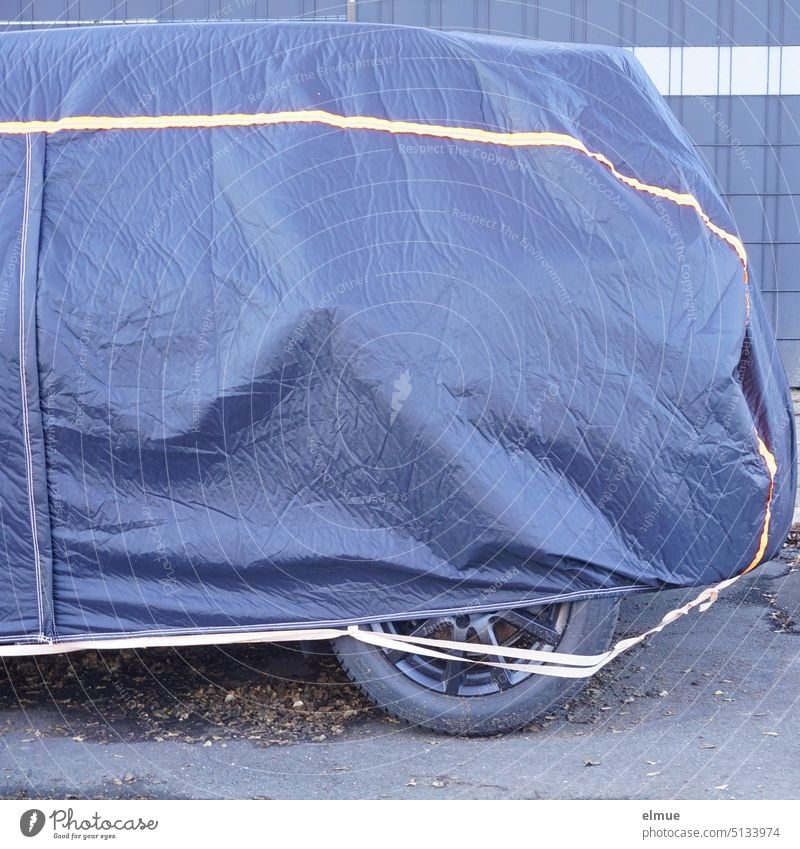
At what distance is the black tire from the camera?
3465 millimetres

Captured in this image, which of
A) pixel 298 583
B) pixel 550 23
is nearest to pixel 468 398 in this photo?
pixel 298 583

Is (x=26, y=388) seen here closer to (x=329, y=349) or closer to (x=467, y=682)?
(x=329, y=349)

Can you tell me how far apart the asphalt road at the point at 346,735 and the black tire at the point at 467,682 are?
0.32ft

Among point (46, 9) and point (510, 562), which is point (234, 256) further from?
point (46, 9)

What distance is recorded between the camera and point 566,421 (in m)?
3.24

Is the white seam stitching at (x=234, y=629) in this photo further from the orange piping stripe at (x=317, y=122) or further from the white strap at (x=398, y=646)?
the orange piping stripe at (x=317, y=122)

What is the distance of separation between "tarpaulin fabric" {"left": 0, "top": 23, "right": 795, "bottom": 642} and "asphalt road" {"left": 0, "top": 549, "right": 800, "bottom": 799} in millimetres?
485

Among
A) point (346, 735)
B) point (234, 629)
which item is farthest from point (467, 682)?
point (234, 629)

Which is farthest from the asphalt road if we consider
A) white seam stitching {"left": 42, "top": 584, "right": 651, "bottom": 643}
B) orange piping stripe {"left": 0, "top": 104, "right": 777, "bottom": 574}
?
orange piping stripe {"left": 0, "top": 104, "right": 777, "bottom": 574}

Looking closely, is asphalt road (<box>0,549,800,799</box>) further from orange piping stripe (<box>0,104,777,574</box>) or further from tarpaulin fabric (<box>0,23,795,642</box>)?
orange piping stripe (<box>0,104,777,574</box>)


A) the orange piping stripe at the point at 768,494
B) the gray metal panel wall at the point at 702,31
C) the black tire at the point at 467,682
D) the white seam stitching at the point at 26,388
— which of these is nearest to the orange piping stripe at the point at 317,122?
the white seam stitching at the point at 26,388

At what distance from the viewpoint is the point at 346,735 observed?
142 inches

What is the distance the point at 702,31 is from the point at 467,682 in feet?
24.3

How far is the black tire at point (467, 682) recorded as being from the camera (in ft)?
11.4
